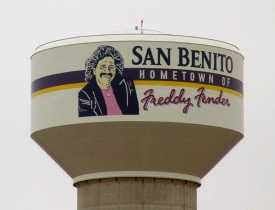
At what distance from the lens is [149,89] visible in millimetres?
54156

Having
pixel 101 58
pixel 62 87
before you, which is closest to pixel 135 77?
pixel 101 58

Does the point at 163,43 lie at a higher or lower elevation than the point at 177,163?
higher

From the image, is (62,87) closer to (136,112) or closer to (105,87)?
(105,87)

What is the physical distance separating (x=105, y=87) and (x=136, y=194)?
4373mm

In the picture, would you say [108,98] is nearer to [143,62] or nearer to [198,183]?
[143,62]

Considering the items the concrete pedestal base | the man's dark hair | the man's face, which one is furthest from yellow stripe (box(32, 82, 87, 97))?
the concrete pedestal base

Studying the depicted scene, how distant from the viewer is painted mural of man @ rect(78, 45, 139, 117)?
2135 inches

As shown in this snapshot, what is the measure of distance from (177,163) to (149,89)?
127 inches

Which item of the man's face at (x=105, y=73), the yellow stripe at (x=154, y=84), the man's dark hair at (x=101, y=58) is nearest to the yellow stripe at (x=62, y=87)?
the yellow stripe at (x=154, y=84)

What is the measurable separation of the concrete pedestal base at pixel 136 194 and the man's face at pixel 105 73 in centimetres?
377

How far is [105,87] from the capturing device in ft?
179

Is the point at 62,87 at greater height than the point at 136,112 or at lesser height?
greater

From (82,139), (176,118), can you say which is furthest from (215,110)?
(82,139)

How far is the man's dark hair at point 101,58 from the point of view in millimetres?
54406
